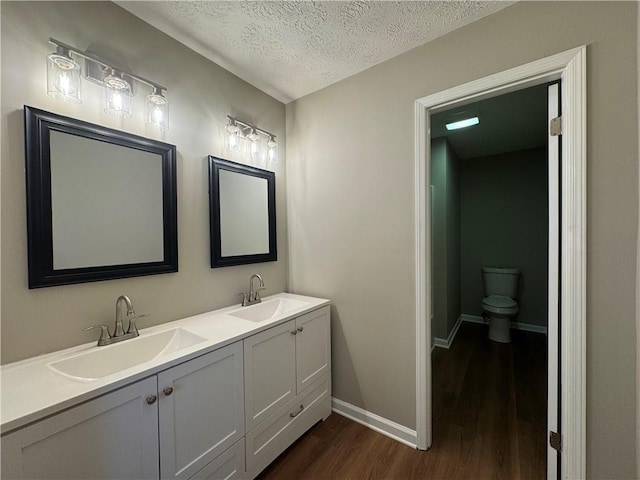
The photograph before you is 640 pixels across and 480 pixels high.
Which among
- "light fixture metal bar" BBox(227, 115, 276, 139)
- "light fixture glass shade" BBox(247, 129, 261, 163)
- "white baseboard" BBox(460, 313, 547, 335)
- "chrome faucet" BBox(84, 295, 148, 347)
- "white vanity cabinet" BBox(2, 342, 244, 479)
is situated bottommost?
"white baseboard" BBox(460, 313, 547, 335)

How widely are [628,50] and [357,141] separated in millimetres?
1290

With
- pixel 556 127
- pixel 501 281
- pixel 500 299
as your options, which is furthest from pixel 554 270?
pixel 501 281

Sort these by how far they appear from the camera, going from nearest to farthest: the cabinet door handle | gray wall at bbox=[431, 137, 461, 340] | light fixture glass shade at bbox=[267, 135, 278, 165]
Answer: the cabinet door handle
light fixture glass shade at bbox=[267, 135, 278, 165]
gray wall at bbox=[431, 137, 461, 340]

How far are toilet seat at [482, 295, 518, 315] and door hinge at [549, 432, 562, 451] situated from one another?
2034 mm

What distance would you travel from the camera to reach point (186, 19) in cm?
143

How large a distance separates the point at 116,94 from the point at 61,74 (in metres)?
0.19

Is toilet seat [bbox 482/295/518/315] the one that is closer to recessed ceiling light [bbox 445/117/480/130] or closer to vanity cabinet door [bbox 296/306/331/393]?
recessed ceiling light [bbox 445/117/480/130]

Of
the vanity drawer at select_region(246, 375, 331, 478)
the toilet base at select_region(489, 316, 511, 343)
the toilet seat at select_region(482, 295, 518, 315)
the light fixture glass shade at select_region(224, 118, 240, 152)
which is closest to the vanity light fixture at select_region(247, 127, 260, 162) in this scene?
the light fixture glass shade at select_region(224, 118, 240, 152)

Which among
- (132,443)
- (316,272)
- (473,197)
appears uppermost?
(473,197)

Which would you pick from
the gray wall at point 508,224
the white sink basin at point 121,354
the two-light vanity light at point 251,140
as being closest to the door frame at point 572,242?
the two-light vanity light at point 251,140

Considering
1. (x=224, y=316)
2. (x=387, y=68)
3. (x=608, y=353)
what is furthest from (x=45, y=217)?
(x=608, y=353)

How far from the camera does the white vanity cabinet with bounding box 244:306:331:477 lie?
4.60ft

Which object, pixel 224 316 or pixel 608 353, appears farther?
pixel 224 316

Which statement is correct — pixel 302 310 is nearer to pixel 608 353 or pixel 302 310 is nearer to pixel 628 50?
pixel 608 353
